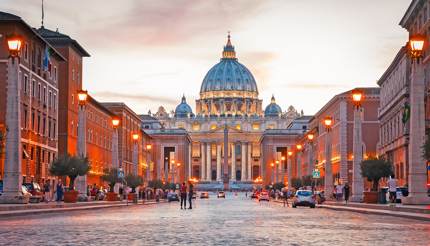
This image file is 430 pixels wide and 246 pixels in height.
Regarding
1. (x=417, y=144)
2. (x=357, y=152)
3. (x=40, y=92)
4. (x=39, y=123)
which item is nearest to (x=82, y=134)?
(x=357, y=152)

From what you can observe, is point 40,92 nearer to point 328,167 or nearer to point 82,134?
point 82,134

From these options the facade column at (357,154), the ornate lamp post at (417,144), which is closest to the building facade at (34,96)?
the facade column at (357,154)

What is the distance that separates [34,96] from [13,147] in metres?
35.1

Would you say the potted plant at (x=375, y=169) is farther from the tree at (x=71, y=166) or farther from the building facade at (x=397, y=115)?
the tree at (x=71, y=166)

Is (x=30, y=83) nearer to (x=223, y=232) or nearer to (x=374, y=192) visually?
(x=374, y=192)

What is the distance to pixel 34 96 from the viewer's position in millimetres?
77500

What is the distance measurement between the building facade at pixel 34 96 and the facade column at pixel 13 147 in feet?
78.1

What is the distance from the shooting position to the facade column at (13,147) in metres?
43.1

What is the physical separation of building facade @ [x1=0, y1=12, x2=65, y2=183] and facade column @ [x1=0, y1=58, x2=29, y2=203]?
78.1 feet

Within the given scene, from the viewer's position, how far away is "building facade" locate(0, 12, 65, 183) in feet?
233

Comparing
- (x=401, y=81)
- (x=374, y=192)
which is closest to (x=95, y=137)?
(x=401, y=81)

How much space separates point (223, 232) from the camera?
24.5 meters

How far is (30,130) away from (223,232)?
175 feet

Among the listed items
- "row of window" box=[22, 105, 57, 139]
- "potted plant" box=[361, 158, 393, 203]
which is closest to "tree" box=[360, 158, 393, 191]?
"potted plant" box=[361, 158, 393, 203]
